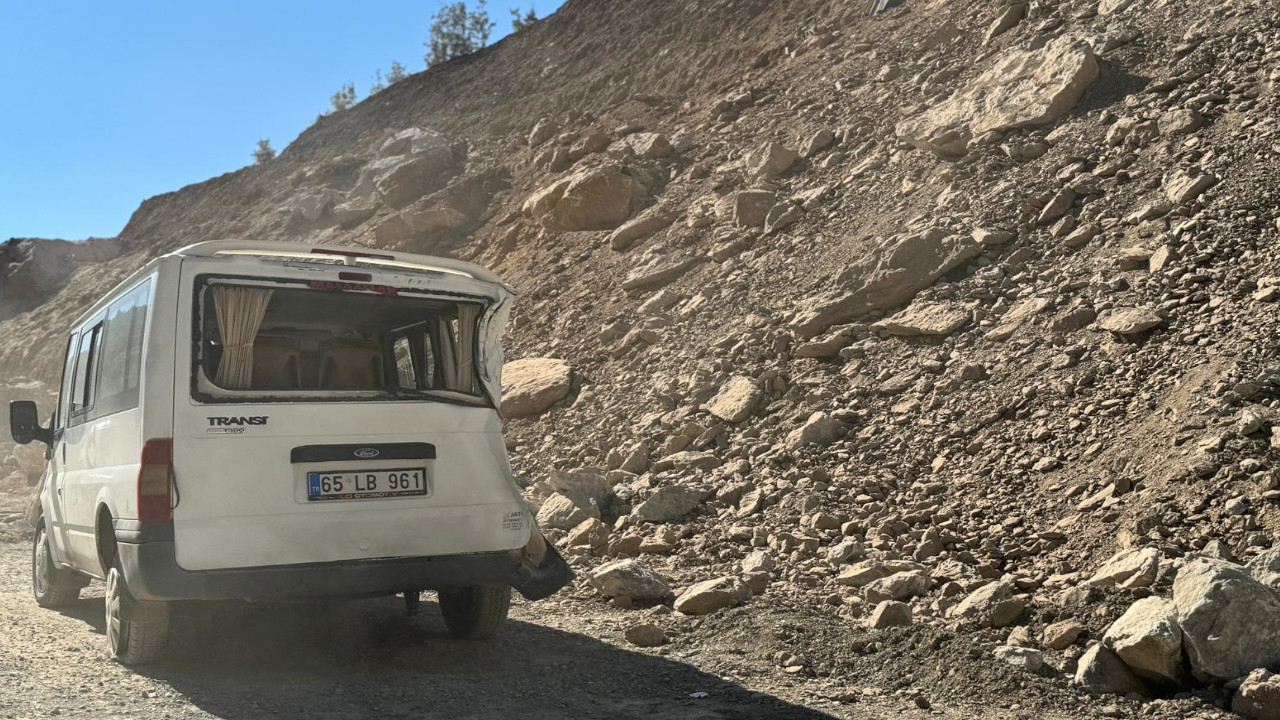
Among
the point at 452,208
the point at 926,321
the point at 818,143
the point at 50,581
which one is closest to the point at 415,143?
the point at 452,208

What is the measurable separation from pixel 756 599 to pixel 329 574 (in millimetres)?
2902

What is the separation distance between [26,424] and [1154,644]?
292 inches

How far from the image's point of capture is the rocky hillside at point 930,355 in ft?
18.9

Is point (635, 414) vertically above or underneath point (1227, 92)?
underneath

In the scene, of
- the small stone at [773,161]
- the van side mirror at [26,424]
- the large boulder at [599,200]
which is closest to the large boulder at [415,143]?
the large boulder at [599,200]

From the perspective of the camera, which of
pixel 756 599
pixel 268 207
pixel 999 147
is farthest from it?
pixel 268 207

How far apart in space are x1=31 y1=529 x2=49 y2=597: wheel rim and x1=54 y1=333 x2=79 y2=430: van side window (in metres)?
0.88

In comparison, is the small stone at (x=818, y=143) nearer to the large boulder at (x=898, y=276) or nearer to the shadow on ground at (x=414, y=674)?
the large boulder at (x=898, y=276)

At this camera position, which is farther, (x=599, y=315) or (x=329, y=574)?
(x=599, y=315)

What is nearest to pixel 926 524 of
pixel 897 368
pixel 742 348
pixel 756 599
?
pixel 756 599

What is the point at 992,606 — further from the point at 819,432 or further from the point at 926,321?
the point at 926,321

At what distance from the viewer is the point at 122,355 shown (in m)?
5.84

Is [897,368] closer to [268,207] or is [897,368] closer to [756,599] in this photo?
[756,599]

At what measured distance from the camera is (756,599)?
22.9 ft
